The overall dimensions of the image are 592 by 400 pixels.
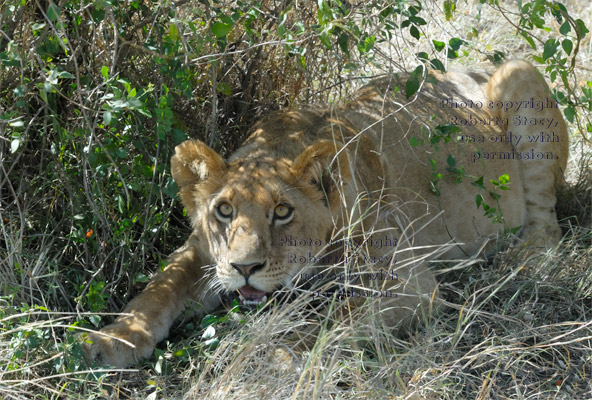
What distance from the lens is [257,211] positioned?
4.21 meters

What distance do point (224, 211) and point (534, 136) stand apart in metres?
2.73

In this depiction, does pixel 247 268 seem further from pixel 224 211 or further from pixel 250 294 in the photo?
pixel 224 211

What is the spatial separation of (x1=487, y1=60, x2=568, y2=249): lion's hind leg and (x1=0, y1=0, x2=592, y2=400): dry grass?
213 millimetres

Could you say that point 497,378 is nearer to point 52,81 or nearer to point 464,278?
point 464,278

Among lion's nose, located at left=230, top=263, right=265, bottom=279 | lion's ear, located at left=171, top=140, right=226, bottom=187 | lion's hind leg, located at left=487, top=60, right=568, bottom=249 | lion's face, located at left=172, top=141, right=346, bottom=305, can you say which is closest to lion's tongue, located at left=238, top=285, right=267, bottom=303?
lion's face, located at left=172, top=141, right=346, bottom=305

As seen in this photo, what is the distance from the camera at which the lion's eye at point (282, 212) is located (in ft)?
14.0

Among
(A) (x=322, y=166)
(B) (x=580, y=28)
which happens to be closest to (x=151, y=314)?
(A) (x=322, y=166)

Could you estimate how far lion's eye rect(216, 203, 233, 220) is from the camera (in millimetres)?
4324

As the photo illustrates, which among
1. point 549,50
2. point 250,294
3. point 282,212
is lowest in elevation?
point 250,294

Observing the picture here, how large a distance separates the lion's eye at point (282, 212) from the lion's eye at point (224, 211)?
0.78 feet

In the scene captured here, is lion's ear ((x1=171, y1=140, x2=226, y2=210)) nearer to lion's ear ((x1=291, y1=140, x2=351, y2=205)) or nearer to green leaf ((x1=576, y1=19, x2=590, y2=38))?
lion's ear ((x1=291, y1=140, x2=351, y2=205))

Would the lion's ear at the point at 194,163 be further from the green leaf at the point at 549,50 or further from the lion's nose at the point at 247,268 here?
the green leaf at the point at 549,50

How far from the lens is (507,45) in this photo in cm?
825

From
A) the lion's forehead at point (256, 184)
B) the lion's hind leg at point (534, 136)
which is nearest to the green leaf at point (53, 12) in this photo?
the lion's forehead at point (256, 184)
